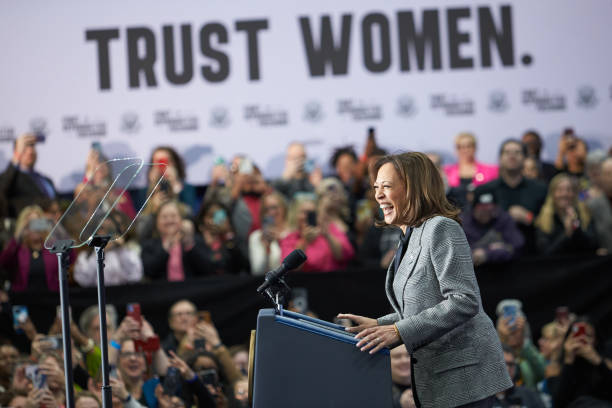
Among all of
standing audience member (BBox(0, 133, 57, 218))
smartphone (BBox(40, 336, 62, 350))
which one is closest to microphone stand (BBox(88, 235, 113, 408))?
smartphone (BBox(40, 336, 62, 350))

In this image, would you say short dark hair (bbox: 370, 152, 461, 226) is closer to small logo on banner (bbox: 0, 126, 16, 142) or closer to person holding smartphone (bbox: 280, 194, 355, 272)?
person holding smartphone (bbox: 280, 194, 355, 272)

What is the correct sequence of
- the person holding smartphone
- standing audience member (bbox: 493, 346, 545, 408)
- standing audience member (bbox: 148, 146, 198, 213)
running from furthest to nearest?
standing audience member (bbox: 148, 146, 198, 213) < the person holding smartphone < standing audience member (bbox: 493, 346, 545, 408)

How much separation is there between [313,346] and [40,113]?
6.59 metres

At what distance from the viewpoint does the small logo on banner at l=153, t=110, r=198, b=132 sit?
345 inches

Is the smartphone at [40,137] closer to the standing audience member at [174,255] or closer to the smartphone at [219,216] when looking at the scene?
the standing audience member at [174,255]

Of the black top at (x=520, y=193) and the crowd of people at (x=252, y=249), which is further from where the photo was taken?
the black top at (x=520, y=193)

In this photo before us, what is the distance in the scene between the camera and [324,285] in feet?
21.6

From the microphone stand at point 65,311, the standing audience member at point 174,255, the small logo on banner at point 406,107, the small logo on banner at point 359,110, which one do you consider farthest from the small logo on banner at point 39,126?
the microphone stand at point 65,311

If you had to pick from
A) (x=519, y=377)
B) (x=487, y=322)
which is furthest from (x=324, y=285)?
(x=487, y=322)

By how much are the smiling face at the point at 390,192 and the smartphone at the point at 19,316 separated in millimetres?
4203

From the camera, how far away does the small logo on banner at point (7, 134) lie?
28.6ft

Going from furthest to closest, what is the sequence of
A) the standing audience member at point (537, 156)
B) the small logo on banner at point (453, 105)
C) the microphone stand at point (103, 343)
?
1. the small logo on banner at point (453, 105)
2. the standing audience member at point (537, 156)
3. the microphone stand at point (103, 343)

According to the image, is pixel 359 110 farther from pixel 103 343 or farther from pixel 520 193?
pixel 103 343

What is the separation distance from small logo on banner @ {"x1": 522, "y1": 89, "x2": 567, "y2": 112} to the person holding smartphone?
2.83 meters
